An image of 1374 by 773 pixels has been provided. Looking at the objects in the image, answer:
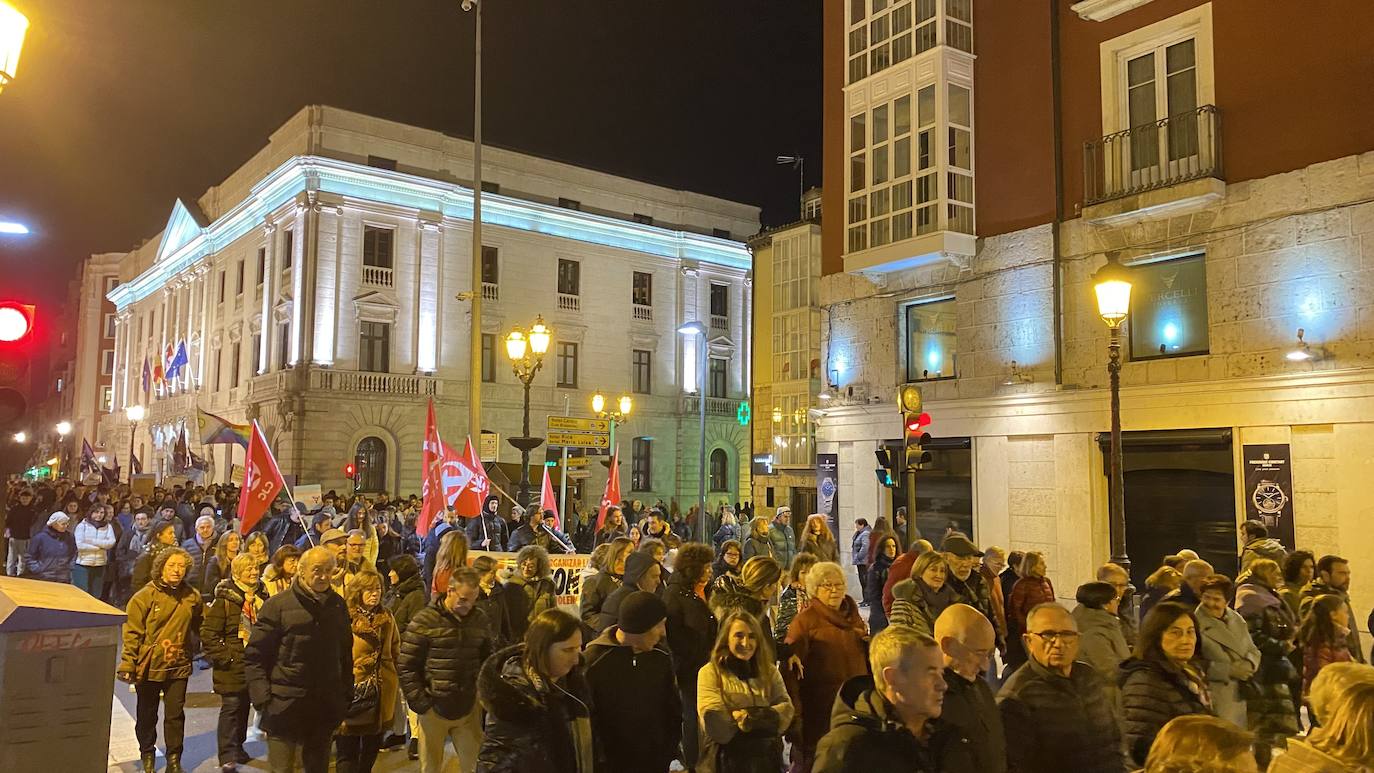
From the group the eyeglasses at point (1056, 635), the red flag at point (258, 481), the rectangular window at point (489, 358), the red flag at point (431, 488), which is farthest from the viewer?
the rectangular window at point (489, 358)

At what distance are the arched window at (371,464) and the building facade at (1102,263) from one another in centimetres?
2346

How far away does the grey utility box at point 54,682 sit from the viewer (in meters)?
4.48

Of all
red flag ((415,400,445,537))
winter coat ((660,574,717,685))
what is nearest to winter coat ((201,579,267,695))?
winter coat ((660,574,717,685))

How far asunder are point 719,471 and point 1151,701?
150 ft

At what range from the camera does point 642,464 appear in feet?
157

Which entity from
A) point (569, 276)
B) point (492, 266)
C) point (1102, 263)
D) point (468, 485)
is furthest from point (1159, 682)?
point (569, 276)

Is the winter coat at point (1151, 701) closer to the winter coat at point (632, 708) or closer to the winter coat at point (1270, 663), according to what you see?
the winter coat at point (1270, 663)

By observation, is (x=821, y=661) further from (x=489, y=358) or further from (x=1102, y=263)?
(x=489, y=358)

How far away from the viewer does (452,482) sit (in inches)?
612

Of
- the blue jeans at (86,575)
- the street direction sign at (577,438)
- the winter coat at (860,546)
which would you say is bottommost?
the blue jeans at (86,575)

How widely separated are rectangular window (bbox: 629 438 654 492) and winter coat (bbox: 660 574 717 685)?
132 feet

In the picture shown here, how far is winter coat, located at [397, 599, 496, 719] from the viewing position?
636 cm

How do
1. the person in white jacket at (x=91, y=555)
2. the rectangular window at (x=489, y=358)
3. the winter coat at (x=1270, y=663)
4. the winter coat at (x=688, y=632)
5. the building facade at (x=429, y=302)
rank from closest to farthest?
the winter coat at (x=1270, y=663) < the winter coat at (x=688, y=632) < the person in white jacket at (x=91, y=555) < the building facade at (x=429, y=302) < the rectangular window at (x=489, y=358)

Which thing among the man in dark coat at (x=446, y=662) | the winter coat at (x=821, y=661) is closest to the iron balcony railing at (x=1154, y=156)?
the winter coat at (x=821, y=661)
